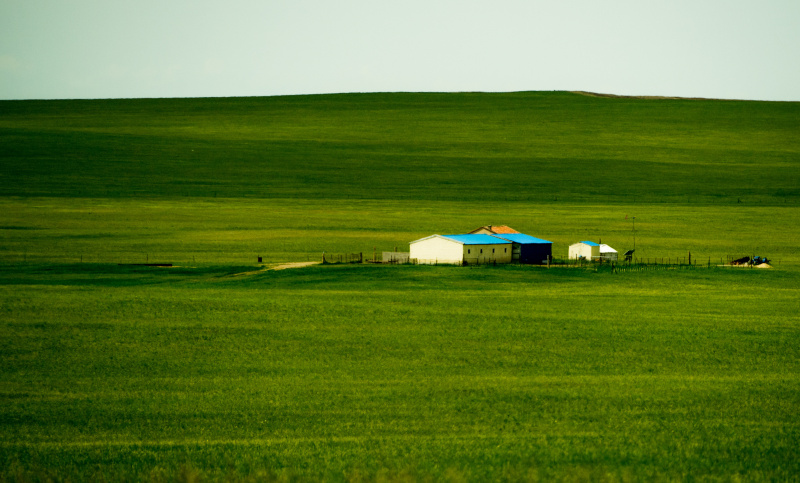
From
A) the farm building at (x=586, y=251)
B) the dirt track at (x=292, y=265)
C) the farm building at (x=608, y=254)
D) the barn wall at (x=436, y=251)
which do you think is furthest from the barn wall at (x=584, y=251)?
the dirt track at (x=292, y=265)

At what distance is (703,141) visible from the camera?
10419 cm

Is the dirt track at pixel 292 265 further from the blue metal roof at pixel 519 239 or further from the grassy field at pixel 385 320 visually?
the blue metal roof at pixel 519 239

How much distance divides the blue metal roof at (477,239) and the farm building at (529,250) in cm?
77

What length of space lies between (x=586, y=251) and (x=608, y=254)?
1376 millimetres

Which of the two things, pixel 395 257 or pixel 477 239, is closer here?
pixel 477 239

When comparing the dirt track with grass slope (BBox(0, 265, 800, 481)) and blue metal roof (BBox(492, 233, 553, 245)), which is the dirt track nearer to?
grass slope (BBox(0, 265, 800, 481))

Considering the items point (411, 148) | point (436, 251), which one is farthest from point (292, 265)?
point (411, 148)

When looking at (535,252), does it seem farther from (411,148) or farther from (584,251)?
(411,148)

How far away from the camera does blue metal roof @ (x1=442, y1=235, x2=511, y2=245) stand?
162 ft

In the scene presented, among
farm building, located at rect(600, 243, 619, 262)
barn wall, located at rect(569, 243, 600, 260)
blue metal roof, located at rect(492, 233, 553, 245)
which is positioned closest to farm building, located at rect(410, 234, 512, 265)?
blue metal roof, located at rect(492, 233, 553, 245)

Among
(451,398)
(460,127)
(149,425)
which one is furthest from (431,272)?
(460,127)

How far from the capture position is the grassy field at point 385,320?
16.8m

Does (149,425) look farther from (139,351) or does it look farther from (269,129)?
(269,129)

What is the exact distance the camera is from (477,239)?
166 ft
